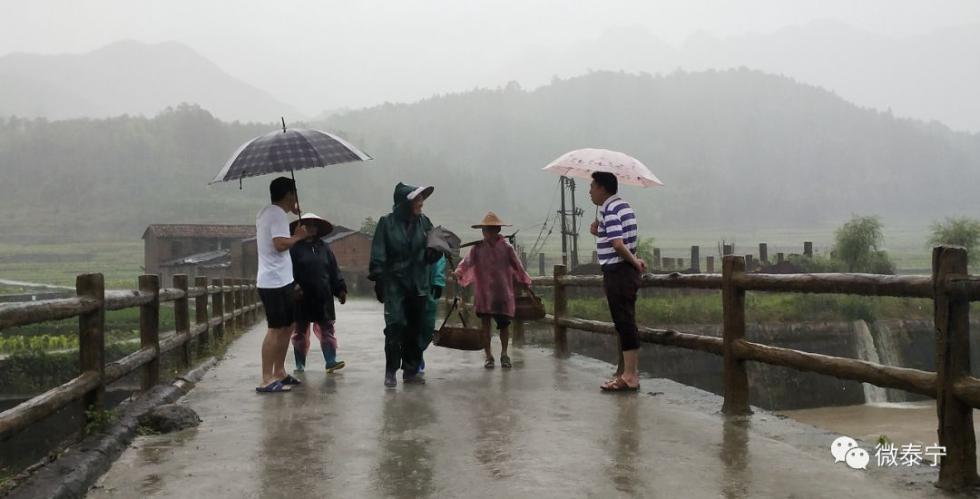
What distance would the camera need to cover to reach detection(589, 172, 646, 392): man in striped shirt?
6195 millimetres

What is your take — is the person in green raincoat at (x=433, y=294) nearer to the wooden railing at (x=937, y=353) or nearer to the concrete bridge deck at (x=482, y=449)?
the concrete bridge deck at (x=482, y=449)

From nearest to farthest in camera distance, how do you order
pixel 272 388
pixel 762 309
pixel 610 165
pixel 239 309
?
pixel 610 165 → pixel 272 388 → pixel 239 309 → pixel 762 309

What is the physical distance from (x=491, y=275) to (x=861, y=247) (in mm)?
45830

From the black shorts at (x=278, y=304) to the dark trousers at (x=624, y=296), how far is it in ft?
8.31

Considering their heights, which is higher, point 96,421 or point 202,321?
point 202,321

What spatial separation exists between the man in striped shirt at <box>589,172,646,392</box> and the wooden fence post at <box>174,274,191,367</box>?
4.27 meters

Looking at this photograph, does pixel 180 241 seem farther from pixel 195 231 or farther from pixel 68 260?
pixel 68 260

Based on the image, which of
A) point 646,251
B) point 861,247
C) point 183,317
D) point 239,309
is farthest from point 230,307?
point 646,251

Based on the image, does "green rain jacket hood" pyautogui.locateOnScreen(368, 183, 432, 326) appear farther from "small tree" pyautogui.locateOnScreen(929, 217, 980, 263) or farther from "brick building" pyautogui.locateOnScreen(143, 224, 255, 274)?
"brick building" pyautogui.locateOnScreen(143, 224, 255, 274)

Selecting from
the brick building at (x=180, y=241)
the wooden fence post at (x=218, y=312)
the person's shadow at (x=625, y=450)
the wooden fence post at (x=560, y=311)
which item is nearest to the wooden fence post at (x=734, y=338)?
the person's shadow at (x=625, y=450)

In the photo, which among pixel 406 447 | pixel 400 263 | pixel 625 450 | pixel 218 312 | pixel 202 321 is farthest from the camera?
pixel 218 312

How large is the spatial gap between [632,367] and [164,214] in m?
158

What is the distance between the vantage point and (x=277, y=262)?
21.1ft

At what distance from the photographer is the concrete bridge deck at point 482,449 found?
3.74 m
